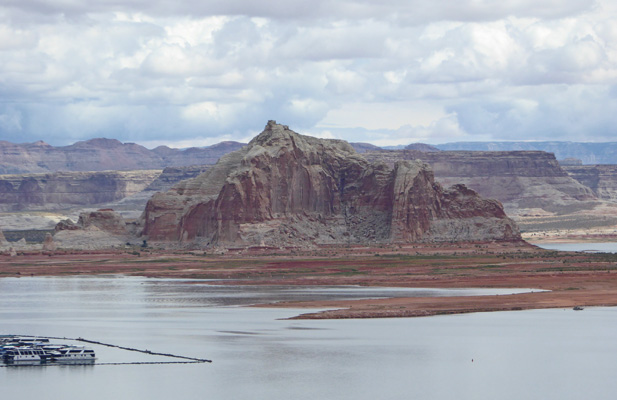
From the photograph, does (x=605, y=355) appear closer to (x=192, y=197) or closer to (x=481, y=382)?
(x=481, y=382)

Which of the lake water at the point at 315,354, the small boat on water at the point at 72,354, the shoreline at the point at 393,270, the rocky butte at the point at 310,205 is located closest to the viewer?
the lake water at the point at 315,354

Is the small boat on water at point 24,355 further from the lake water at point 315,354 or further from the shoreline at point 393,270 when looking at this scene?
the shoreline at point 393,270

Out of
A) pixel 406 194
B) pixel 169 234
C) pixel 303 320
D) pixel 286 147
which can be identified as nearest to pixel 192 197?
pixel 169 234

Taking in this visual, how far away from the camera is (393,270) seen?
11944 centimetres

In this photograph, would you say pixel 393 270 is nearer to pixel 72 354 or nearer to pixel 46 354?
pixel 72 354

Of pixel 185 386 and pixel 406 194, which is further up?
pixel 406 194

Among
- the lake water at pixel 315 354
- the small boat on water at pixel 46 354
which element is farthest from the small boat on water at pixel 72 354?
the lake water at pixel 315 354

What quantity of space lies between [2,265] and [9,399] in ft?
311

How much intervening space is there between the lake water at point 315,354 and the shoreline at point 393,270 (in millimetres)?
5419

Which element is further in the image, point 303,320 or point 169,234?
point 169,234

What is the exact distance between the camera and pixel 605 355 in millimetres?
56969

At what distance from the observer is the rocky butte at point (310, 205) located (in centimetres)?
16088

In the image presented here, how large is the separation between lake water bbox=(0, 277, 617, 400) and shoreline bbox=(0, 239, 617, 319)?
5.42m

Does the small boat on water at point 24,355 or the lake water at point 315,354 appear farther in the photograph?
the small boat on water at point 24,355
